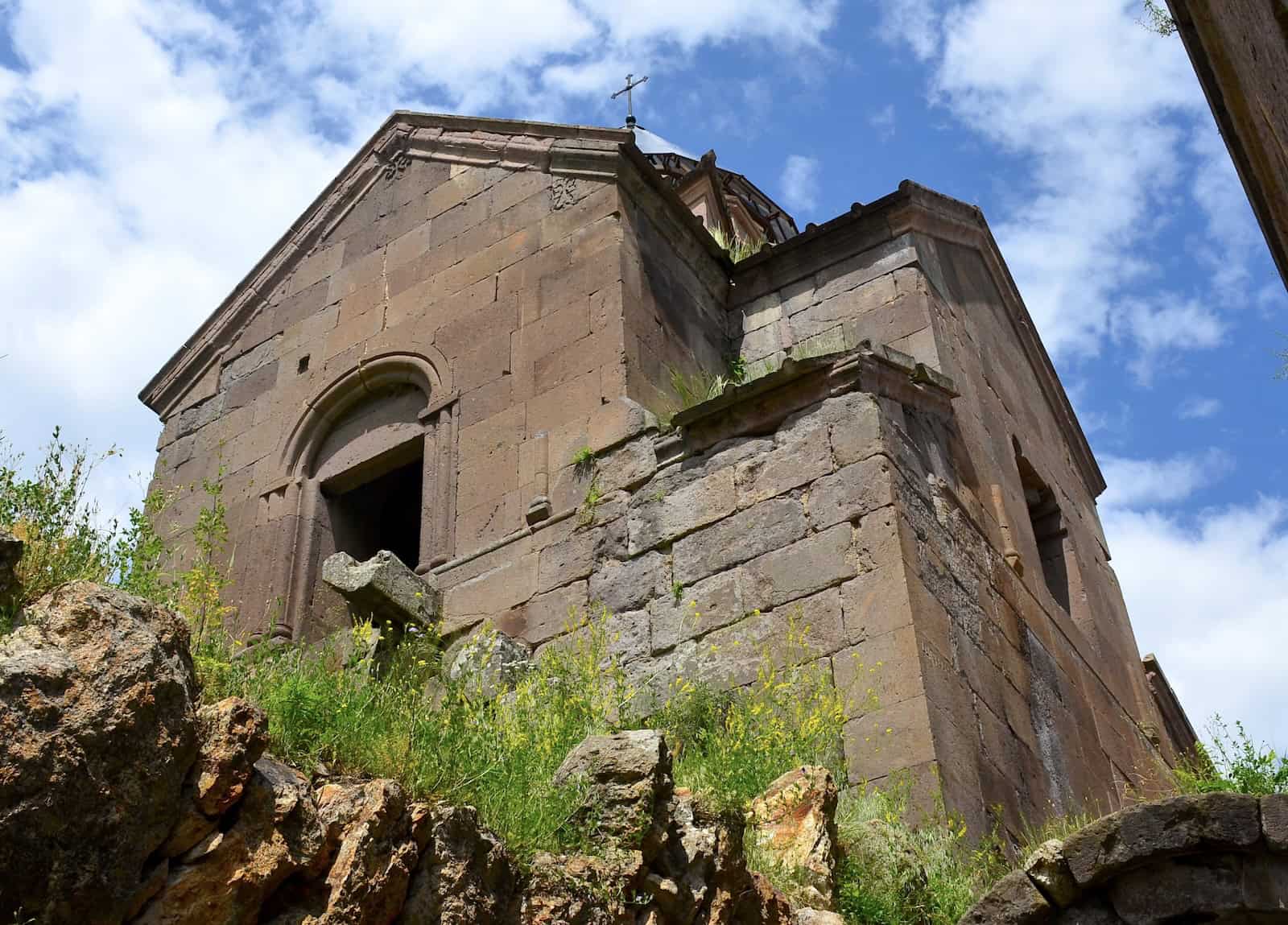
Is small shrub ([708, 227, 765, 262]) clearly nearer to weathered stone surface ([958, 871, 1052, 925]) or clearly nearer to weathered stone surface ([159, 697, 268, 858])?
weathered stone surface ([958, 871, 1052, 925])

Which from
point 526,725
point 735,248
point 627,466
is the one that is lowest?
point 526,725

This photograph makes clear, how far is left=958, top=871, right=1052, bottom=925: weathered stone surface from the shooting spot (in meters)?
4.77

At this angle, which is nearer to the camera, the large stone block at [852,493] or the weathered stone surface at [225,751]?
the weathered stone surface at [225,751]

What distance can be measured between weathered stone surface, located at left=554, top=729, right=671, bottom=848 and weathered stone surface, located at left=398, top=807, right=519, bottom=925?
49 cm

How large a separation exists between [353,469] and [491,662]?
2.88m

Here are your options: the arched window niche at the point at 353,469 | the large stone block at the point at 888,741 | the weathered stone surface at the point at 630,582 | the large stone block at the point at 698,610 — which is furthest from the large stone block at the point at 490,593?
the large stone block at the point at 888,741

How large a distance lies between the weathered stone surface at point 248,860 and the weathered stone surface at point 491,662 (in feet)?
10.9

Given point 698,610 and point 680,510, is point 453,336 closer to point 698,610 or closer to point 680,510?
point 680,510

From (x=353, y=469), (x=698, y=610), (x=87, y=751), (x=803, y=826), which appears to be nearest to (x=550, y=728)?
(x=803, y=826)

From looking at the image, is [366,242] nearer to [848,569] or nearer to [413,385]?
[413,385]

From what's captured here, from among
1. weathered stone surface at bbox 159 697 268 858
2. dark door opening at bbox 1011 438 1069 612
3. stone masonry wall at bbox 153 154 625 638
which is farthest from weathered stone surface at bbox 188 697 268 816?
dark door opening at bbox 1011 438 1069 612

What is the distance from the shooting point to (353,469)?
1003 cm

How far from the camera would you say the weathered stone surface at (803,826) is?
5297 millimetres

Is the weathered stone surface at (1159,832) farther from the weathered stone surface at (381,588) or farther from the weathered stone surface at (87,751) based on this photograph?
the weathered stone surface at (381,588)
